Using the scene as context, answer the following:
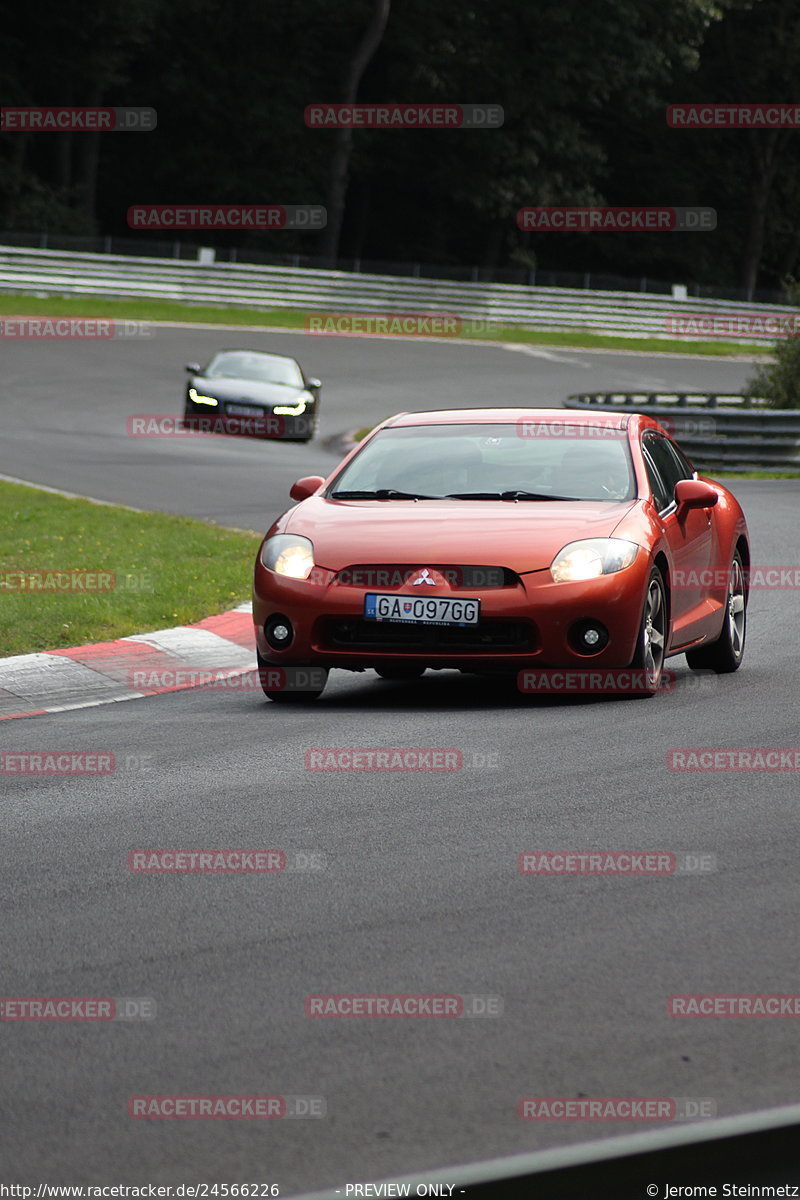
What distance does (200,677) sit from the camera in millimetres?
10359

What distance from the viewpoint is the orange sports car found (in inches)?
344

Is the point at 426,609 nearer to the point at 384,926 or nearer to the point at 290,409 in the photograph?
the point at 384,926

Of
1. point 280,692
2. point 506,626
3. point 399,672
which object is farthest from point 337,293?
point 506,626

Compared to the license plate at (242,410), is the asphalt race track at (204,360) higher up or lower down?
lower down

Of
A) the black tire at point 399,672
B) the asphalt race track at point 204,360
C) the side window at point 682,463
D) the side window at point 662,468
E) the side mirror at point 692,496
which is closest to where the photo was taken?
the black tire at point 399,672

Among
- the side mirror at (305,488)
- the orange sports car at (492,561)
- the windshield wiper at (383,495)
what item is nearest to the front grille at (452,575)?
the orange sports car at (492,561)

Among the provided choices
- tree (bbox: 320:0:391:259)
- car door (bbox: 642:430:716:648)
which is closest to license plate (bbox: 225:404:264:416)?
car door (bbox: 642:430:716:648)

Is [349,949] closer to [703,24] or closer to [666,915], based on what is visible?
[666,915]

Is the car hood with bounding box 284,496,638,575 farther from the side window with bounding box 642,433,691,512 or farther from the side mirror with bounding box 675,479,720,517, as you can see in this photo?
the side window with bounding box 642,433,691,512

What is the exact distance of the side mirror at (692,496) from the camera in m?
9.74

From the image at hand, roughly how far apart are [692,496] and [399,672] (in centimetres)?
180

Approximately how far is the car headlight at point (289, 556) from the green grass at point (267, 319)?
33055mm

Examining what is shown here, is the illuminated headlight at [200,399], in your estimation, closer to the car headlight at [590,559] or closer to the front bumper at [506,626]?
the front bumper at [506,626]

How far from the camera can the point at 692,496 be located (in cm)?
973
